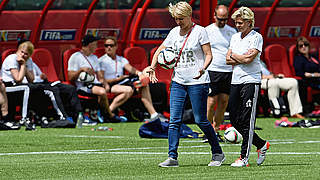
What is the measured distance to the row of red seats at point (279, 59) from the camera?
63.9 ft

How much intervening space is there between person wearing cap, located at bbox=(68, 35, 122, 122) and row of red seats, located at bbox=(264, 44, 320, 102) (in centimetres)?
463

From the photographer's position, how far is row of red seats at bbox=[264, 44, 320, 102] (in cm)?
1948

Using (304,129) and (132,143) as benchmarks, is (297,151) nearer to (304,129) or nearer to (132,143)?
(132,143)

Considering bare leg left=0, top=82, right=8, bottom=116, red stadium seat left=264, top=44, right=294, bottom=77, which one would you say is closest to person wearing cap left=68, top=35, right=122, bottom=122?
bare leg left=0, top=82, right=8, bottom=116

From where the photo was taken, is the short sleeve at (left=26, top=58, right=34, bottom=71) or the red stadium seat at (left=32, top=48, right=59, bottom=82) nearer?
the short sleeve at (left=26, top=58, right=34, bottom=71)

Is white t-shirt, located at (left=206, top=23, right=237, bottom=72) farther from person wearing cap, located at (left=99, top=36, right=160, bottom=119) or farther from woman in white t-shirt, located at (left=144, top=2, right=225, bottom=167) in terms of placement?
woman in white t-shirt, located at (left=144, top=2, right=225, bottom=167)

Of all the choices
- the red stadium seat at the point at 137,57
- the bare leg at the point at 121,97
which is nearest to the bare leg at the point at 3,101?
the bare leg at the point at 121,97

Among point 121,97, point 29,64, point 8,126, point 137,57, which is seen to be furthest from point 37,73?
point 137,57

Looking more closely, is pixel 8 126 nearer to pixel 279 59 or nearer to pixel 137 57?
pixel 137 57

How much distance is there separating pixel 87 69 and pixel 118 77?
0.92 metres

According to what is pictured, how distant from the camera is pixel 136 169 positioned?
8383 mm

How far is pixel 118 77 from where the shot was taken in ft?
56.9

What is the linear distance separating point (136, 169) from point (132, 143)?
11.8ft

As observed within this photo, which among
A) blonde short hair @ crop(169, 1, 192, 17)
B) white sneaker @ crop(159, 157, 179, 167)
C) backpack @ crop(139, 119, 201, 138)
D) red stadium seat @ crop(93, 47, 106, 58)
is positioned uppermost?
blonde short hair @ crop(169, 1, 192, 17)
